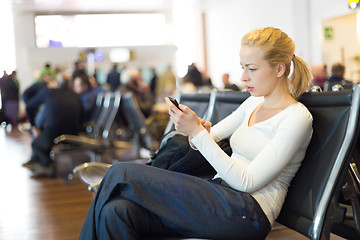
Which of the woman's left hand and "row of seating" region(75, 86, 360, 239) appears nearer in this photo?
"row of seating" region(75, 86, 360, 239)

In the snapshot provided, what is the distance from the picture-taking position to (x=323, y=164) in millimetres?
1613

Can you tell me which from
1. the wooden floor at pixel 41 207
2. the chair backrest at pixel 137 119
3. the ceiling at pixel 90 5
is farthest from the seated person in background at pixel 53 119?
the ceiling at pixel 90 5

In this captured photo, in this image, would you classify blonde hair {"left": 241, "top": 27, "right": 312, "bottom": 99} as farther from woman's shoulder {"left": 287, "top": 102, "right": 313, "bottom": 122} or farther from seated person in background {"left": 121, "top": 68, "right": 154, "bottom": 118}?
seated person in background {"left": 121, "top": 68, "right": 154, "bottom": 118}

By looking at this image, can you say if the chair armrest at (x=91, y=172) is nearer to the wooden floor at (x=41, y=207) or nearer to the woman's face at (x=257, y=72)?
the wooden floor at (x=41, y=207)

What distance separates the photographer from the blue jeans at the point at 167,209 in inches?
61.6

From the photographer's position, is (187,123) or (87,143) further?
(87,143)

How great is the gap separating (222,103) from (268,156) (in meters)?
1.14

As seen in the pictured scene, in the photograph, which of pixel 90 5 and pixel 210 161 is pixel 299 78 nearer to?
pixel 210 161

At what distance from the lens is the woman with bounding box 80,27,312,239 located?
157 cm

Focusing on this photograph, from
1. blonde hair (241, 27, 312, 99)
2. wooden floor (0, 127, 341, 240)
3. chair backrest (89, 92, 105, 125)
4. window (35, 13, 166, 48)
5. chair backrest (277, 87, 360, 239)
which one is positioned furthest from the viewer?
window (35, 13, 166, 48)

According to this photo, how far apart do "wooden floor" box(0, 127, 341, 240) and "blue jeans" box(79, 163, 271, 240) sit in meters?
0.80

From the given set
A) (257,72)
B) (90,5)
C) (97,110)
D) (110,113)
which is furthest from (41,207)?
(90,5)

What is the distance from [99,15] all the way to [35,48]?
99.8 inches

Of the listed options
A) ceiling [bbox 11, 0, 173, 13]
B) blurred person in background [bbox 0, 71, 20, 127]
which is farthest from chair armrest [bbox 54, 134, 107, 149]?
ceiling [bbox 11, 0, 173, 13]
